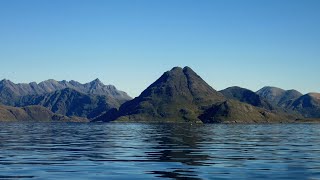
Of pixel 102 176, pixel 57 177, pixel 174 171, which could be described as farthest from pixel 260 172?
pixel 57 177

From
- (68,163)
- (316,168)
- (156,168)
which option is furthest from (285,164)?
(68,163)

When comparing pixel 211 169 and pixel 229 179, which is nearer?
pixel 229 179

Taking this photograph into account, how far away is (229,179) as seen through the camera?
31.9m

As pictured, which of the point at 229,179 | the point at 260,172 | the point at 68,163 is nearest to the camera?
the point at 229,179

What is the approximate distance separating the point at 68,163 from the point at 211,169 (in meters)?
14.2

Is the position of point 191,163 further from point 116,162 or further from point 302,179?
point 302,179

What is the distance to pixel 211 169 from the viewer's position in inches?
1495

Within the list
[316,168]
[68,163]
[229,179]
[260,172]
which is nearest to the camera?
[229,179]

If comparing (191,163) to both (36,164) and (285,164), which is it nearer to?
(285,164)

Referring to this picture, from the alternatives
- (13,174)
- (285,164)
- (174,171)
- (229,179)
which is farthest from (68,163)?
(285,164)

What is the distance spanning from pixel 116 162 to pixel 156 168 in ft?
22.2

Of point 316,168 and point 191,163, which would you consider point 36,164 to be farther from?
point 316,168

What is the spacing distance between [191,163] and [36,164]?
1498cm

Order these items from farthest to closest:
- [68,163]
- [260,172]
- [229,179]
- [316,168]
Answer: [68,163] → [316,168] → [260,172] → [229,179]
